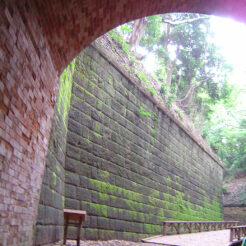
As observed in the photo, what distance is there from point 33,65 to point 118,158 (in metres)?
5.20

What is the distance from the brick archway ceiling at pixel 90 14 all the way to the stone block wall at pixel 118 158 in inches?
97.3

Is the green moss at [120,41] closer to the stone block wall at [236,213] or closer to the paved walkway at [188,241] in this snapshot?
the paved walkway at [188,241]

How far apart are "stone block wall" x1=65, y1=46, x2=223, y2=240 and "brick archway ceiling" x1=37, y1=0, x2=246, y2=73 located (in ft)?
8.11

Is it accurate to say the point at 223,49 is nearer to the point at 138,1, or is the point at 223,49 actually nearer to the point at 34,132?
the point at 138,1

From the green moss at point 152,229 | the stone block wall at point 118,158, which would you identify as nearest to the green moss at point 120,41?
the stone block wall at point 118,158

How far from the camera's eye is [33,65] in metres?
3.30

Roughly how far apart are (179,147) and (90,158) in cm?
689

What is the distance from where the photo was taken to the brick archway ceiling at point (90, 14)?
3523 millimetres

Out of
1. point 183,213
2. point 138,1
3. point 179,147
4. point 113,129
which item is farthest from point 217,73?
point 138,1

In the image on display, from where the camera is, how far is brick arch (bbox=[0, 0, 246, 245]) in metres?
2.69

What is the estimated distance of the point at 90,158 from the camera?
A: 6.97 meters

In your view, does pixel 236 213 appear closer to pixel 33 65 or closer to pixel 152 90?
pixel 152 90

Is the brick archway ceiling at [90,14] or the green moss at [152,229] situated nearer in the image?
the brick archway ceiling at [90,14]

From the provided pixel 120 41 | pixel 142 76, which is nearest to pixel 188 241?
pixel 142 76
